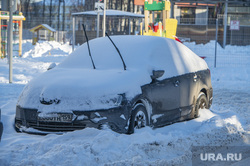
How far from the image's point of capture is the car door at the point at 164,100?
6.55 meters

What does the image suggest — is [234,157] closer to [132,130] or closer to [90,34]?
[132,130]

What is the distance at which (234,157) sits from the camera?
5.55 m

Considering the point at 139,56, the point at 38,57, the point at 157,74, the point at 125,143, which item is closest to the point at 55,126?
the point at 125,143

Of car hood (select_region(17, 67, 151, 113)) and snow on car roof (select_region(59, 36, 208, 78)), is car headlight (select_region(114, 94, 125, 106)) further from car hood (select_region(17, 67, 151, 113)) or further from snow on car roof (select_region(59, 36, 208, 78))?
snow on car roof (select_region(59, 36, 208, 78))

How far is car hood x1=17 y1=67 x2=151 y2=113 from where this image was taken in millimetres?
5859

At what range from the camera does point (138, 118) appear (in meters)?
6.14

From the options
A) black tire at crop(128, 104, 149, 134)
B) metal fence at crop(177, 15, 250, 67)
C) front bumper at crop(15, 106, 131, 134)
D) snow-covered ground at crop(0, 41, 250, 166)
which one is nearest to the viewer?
snow-covered ground at crop(0, 41, 250, 166)

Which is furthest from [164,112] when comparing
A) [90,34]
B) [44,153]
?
[90,34]

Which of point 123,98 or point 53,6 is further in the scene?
point 53,6

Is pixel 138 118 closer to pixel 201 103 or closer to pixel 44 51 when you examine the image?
pixel 201 103

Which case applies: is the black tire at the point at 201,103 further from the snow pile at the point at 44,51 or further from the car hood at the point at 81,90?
the snow pile at the point at 44,51

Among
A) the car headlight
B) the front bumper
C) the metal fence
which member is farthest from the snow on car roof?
the metal fence

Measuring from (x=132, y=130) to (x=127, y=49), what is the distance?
5.62 feet

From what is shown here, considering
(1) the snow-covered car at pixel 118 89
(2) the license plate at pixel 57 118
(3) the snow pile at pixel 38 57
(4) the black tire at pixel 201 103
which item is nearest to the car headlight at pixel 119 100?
(1) the snow-covered car at pixel 118 89
